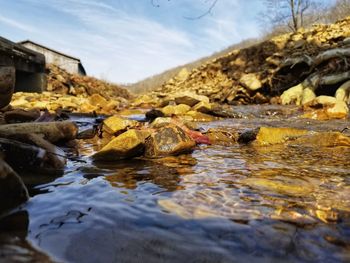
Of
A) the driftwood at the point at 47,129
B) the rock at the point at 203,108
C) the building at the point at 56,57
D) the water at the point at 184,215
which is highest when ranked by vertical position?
the building at the point at 56,57

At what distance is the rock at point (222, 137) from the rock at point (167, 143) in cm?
107

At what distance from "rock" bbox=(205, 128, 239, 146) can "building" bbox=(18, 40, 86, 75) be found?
76.3ft

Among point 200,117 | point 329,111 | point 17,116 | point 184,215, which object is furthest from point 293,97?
point 184,215

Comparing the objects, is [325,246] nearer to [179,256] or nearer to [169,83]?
[179,256]

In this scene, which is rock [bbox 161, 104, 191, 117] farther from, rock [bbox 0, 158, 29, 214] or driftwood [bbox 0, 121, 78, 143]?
rock [bbox 0, 158, 29, 214]

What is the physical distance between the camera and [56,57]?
28062 mm

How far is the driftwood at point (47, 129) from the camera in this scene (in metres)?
3.60

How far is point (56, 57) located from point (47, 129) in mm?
25615

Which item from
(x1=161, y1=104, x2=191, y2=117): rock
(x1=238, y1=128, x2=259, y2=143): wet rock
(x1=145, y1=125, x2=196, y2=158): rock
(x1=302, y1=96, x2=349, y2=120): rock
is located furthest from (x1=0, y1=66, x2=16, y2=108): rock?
(x1=302, y1=96, x2=349, y2=120): rock

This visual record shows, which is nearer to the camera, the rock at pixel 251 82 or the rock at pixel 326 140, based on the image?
the rock at pixel 326 140

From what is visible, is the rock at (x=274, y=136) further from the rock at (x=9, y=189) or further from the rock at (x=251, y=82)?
the rock at (x=251, y=82)

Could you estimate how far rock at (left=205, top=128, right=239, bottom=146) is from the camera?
546cm

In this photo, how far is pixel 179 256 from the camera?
150 cm

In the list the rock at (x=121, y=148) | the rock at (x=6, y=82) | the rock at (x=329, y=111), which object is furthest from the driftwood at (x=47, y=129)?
the rock at (x=329, y=111)
